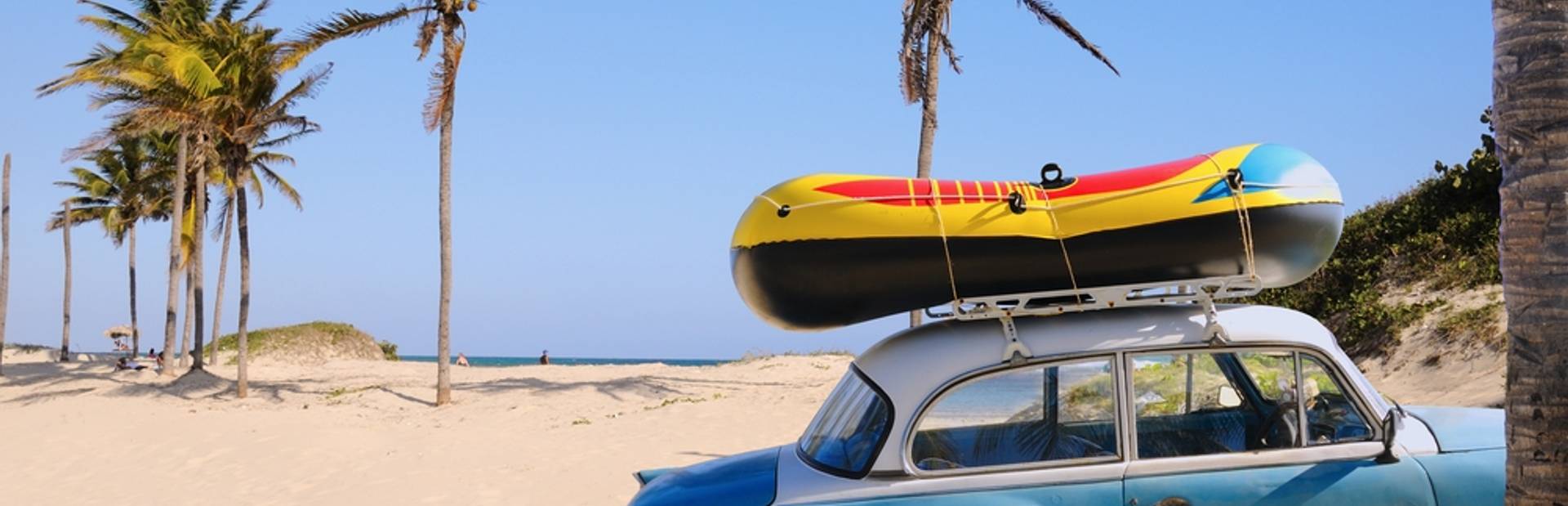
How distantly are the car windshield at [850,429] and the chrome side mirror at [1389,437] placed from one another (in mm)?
1779

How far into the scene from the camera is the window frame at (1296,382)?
464 centimetres

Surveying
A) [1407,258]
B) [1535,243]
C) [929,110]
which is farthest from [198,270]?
[1535,243]

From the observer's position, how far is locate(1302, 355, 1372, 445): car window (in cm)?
471

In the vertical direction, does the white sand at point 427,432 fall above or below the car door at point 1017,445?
below

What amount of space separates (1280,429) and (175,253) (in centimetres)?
3363

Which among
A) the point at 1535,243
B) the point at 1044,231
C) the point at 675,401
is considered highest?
the point at 1044,231

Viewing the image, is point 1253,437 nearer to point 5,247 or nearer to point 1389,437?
point 1389,437

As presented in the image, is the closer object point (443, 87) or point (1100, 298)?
point (1100, 298)

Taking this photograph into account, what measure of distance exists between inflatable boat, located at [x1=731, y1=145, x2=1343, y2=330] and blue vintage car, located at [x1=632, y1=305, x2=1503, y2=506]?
0.63 ft

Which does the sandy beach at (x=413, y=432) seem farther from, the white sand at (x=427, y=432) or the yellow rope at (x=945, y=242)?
the yellow rope at (x=945, y=242)

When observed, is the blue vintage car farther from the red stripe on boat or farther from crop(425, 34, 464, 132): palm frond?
crop(425, 34, 464, 132): palm frond

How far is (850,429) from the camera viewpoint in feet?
16.2

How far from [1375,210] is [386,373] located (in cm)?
2232

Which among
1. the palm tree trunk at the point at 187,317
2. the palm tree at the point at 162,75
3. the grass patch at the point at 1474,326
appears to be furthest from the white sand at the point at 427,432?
the palm tree trunk at the point at 187,317
